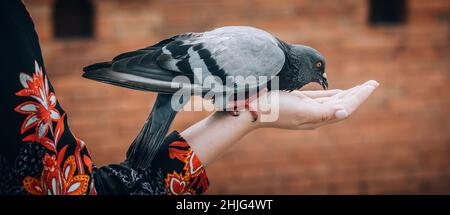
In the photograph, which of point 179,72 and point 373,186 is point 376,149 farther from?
point 179,72

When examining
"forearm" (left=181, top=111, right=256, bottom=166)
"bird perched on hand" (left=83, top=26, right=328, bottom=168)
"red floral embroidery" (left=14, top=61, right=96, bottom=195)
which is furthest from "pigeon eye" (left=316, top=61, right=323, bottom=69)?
"red floral embroidery" (left=14, top=61, right=96, bottom=195)

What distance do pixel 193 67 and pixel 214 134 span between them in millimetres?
321

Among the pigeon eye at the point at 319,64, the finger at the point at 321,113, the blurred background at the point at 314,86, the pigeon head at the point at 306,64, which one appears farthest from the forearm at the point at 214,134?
the blurred background at the point at 314,86

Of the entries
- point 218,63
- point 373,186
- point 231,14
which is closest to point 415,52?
point 373,186

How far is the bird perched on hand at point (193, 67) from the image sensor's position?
1.81 m

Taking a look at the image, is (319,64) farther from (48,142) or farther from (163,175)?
(48,142)

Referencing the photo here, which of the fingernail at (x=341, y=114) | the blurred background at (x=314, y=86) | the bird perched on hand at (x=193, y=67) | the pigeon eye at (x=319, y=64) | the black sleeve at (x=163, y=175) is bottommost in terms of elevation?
the blurred background at (x=314, y=86)

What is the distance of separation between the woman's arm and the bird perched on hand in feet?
0.29

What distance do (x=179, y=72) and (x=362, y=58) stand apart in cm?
386

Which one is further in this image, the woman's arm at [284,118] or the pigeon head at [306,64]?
the pigeon head at [306,64]

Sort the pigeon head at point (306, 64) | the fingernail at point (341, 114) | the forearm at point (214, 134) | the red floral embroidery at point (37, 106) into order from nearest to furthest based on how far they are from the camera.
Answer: the red floral embroidery at point (37, 106) → the forearm at point (214, 134) → the fingernail at point (341, 114) → the pigeon head at point (306, 64)

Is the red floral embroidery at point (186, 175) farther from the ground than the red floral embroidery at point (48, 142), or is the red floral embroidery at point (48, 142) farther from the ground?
the red floral embroidery at point (48, 142)

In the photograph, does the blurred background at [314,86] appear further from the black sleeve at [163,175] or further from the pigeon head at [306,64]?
the black sleeve at [163,175]

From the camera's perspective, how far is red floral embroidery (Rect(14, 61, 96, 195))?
137cm
